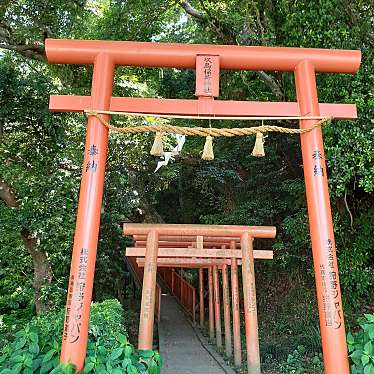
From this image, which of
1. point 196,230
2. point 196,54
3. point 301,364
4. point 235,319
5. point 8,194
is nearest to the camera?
point 196,54

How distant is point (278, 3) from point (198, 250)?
522cm

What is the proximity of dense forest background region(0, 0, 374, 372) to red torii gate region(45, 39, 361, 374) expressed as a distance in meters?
2.44

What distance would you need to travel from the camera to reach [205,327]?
41.5ft

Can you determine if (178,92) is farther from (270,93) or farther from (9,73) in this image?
(9,73)

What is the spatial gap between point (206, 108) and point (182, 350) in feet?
21.9

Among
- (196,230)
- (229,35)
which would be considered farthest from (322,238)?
(229,35)

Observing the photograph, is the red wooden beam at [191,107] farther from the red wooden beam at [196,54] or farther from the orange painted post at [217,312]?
the orange painted post at [217,312]

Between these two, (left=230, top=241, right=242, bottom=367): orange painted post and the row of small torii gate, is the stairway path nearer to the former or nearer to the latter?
(left=230, top=241, right=242, bottom=367): orange painted post

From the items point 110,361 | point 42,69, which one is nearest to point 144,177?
point 42,69

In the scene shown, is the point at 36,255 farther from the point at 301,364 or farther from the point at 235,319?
the point at 301,364

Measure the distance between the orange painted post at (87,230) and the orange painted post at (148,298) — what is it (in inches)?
94.1

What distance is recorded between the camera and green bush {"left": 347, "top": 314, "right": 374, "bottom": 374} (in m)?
3.61

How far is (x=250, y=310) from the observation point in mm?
6984

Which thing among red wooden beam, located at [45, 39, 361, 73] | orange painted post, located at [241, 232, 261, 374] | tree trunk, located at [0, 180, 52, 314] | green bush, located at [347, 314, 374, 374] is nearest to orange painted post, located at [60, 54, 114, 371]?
red wooden beam, located at [45, 39, 361, 73]
